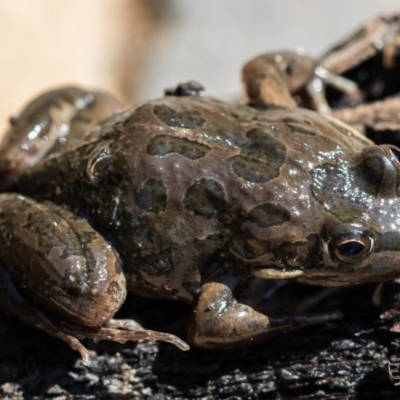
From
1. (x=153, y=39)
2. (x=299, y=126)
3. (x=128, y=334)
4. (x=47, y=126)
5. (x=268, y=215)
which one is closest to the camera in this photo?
(x=268, y=215)

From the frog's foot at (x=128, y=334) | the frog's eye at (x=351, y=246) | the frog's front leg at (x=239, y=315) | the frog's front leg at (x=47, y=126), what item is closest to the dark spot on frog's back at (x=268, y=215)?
the frog's eye at (x=351, y=246)

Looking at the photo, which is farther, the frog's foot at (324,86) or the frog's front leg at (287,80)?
the frog's foot at (324,86)

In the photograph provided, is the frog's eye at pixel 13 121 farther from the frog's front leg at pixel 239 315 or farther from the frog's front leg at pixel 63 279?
the frog's front leg at pixel 239 315

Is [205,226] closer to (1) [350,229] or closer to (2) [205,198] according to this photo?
(2) [205,198]

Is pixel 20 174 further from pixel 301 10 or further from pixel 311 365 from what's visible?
pixel 301 10

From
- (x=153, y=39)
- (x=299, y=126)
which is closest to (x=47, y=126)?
(x=299, y=126)

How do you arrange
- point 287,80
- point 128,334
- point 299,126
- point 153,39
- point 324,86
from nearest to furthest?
point 128,334
point 299,126
point 287,80
point 324,86
point 153,39
